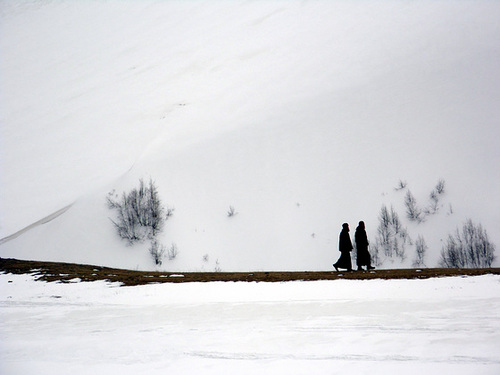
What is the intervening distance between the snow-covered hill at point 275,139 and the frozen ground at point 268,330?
8337mm

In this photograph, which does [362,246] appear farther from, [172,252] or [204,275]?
[172,252]

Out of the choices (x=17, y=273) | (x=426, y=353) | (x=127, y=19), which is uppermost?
(x=127, y=19)

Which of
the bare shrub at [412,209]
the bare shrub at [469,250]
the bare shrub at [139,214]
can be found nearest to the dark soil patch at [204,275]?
the bare shrub at [469,250]

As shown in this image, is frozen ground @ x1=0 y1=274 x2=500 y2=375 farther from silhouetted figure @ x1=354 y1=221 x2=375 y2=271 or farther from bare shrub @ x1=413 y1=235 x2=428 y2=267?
bare shrub @ x1=413 y1=235 x2=428 y2=267

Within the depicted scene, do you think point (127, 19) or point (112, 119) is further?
point (127, 19)

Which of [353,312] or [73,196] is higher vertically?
[73,196]

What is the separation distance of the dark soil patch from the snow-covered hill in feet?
14.0

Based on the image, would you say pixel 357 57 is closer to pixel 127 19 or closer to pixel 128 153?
pixel 128 153

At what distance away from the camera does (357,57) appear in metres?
29.3

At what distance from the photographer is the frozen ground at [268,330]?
4258mm

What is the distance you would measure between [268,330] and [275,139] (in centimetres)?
1835

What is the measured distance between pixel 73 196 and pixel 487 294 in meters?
20.7

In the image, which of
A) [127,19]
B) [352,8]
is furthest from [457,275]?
[127,19]

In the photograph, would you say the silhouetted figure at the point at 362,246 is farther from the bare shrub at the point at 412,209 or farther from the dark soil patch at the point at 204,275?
the bare shrub at the point at 412,209
